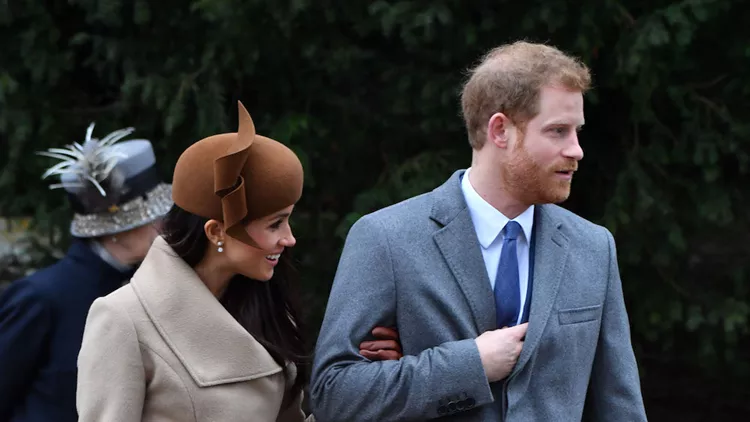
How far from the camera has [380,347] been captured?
9.34ft

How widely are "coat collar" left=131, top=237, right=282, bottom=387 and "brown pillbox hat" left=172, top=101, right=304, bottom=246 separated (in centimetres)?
16

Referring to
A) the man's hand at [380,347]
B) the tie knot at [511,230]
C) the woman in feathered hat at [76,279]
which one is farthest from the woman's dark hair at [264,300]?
the woman in feathered hat at [76,279]

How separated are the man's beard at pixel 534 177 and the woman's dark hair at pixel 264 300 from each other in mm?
629

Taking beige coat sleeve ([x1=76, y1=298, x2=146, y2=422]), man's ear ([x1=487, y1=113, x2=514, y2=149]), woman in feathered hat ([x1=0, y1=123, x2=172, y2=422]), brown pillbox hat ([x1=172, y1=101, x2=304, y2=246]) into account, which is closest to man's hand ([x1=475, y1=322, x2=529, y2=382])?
man's ear ([x1=487, y1=113, x2=514, y2=149])

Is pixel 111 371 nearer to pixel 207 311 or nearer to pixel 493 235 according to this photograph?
pixel 207 311

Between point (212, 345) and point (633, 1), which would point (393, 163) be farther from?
point (212, 345)

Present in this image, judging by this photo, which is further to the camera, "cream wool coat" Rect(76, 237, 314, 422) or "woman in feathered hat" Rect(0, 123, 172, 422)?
"woman in feathered hat" Rect(0, 123, 172, 422)

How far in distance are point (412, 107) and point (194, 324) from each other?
2618mm

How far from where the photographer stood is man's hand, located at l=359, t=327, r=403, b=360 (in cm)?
285

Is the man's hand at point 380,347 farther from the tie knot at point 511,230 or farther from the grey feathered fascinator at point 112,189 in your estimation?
the grey feathered fascinator at point 112,189

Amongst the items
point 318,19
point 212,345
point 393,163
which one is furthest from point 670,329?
point 212,345

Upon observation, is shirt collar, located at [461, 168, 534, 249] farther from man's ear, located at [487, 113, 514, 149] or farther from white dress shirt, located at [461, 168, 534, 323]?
man's ear, located at [487, 113, 514, 149]

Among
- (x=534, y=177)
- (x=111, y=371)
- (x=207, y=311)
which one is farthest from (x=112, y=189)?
(x=534, y=177)

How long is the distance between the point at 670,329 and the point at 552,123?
8.65 ft
